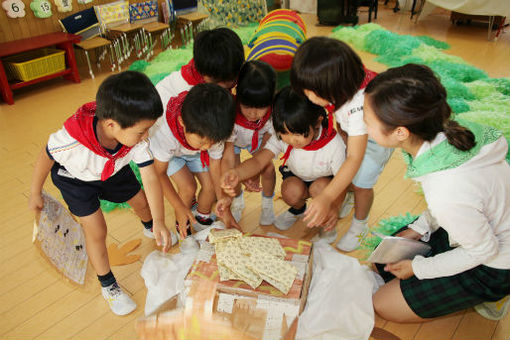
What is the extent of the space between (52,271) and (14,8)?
2.59 metres

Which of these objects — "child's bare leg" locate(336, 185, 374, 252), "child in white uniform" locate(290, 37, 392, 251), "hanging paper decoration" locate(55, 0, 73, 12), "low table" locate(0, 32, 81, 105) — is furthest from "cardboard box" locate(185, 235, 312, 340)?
"hanging paper decoration" locate(55, 0, 73, 12)

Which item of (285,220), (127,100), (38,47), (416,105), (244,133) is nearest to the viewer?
(416,105)

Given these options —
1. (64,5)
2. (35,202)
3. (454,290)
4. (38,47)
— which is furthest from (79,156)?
(64,5)

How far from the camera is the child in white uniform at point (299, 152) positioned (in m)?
1.31

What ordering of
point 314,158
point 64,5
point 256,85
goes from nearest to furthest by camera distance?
point 256,85, point 314,158, point 64,5

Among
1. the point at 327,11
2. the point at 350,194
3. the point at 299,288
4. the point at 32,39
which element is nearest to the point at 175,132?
the point at 299,288

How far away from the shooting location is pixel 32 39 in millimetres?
3174

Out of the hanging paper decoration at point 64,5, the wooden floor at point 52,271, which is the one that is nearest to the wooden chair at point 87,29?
the hanging paper decoration at point 64,5

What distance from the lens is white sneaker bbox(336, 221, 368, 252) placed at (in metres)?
1.57

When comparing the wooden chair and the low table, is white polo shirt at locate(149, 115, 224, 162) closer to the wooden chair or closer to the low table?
the low table

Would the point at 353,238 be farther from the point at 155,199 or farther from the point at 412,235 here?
the point at 155,199

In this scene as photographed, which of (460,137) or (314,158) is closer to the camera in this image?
(460,137)

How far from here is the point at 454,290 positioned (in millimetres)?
1141

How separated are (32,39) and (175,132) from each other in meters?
2.53
